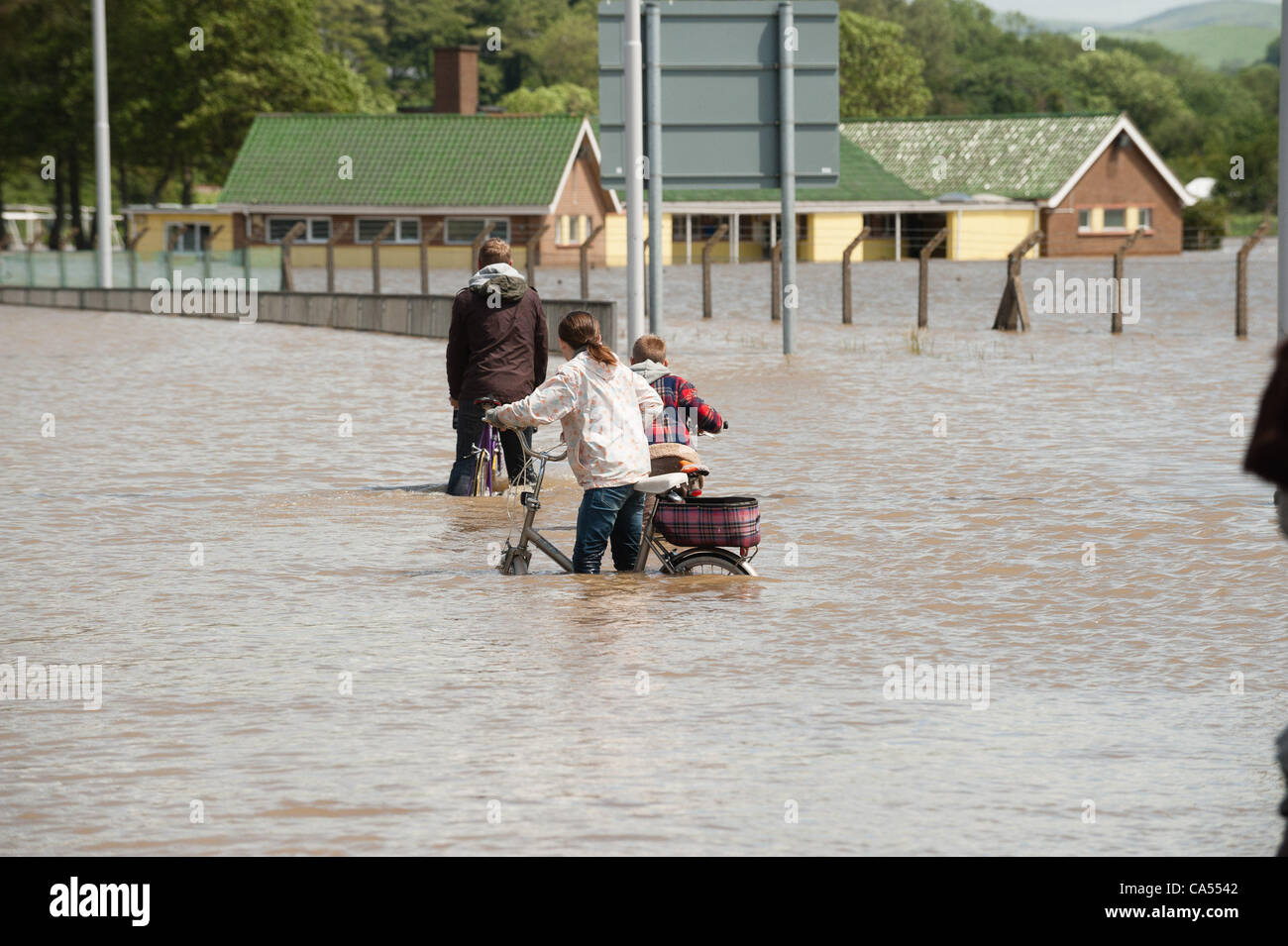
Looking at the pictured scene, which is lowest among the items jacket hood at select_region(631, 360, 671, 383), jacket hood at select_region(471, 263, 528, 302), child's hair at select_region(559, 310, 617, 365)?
jacket hood at select_region(631, 360, 671, 383)

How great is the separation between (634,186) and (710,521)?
8940mm

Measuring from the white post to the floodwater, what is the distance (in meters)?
1.40

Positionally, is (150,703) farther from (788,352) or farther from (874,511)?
(788,352)

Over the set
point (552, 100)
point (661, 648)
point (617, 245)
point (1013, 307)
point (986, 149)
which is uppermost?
point (552, 100)

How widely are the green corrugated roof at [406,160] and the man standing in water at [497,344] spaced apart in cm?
5378

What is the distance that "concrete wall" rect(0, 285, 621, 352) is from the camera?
101 feet

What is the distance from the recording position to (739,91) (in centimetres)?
2509

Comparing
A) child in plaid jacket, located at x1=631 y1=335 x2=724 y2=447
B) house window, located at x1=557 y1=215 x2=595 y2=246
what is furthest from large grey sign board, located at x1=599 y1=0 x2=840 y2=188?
house window, located at x1=557 y1=215 x2=595 y2=246

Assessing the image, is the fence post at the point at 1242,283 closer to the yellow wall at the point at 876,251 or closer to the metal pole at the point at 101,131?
the metal pole at the point at 101,131

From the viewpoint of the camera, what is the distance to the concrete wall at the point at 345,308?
3084 cm

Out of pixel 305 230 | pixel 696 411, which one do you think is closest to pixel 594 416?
pixel 696 411

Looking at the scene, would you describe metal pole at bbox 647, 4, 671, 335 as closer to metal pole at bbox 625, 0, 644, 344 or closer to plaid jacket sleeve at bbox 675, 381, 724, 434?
metal pole at bbox 625, 0, 644, 344

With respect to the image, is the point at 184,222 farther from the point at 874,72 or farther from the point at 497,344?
the point at 874,72
